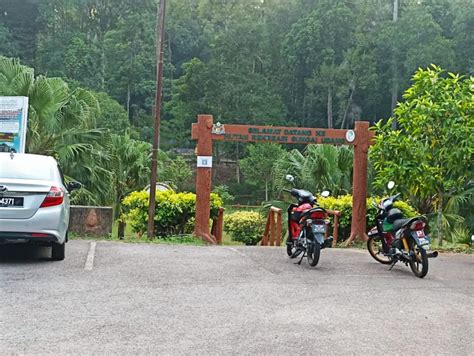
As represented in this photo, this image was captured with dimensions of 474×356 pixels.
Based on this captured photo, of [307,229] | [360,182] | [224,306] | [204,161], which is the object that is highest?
[204,161]

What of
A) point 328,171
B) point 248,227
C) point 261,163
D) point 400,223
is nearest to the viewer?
point 400,223

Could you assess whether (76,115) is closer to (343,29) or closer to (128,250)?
(128,250)

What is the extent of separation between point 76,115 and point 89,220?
648cm

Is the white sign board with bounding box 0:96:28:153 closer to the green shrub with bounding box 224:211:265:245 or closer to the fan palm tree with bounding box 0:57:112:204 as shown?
the fan palm tree with bounding box 0:57:112:204

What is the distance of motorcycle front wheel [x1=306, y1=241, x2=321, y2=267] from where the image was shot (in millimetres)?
10227

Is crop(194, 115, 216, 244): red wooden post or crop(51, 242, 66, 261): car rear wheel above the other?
crop(194, 115, 216, 244): red wooden post

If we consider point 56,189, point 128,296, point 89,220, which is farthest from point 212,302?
A: point 89,220

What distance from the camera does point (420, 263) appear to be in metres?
9.79

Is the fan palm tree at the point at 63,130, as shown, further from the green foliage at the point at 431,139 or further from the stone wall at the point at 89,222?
the green foliage at the point at 431,139

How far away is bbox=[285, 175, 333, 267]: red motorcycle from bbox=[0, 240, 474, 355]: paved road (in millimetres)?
254

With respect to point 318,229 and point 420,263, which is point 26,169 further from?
point 420,263

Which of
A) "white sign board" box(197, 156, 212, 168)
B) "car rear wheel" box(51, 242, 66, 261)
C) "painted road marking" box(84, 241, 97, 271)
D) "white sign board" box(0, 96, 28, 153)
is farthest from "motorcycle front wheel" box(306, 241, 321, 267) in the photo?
"white sign board" box(0, 96, 28, 153)

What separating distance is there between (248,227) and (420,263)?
41.1 ft

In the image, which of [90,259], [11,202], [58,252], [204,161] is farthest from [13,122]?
A: [11,202]
